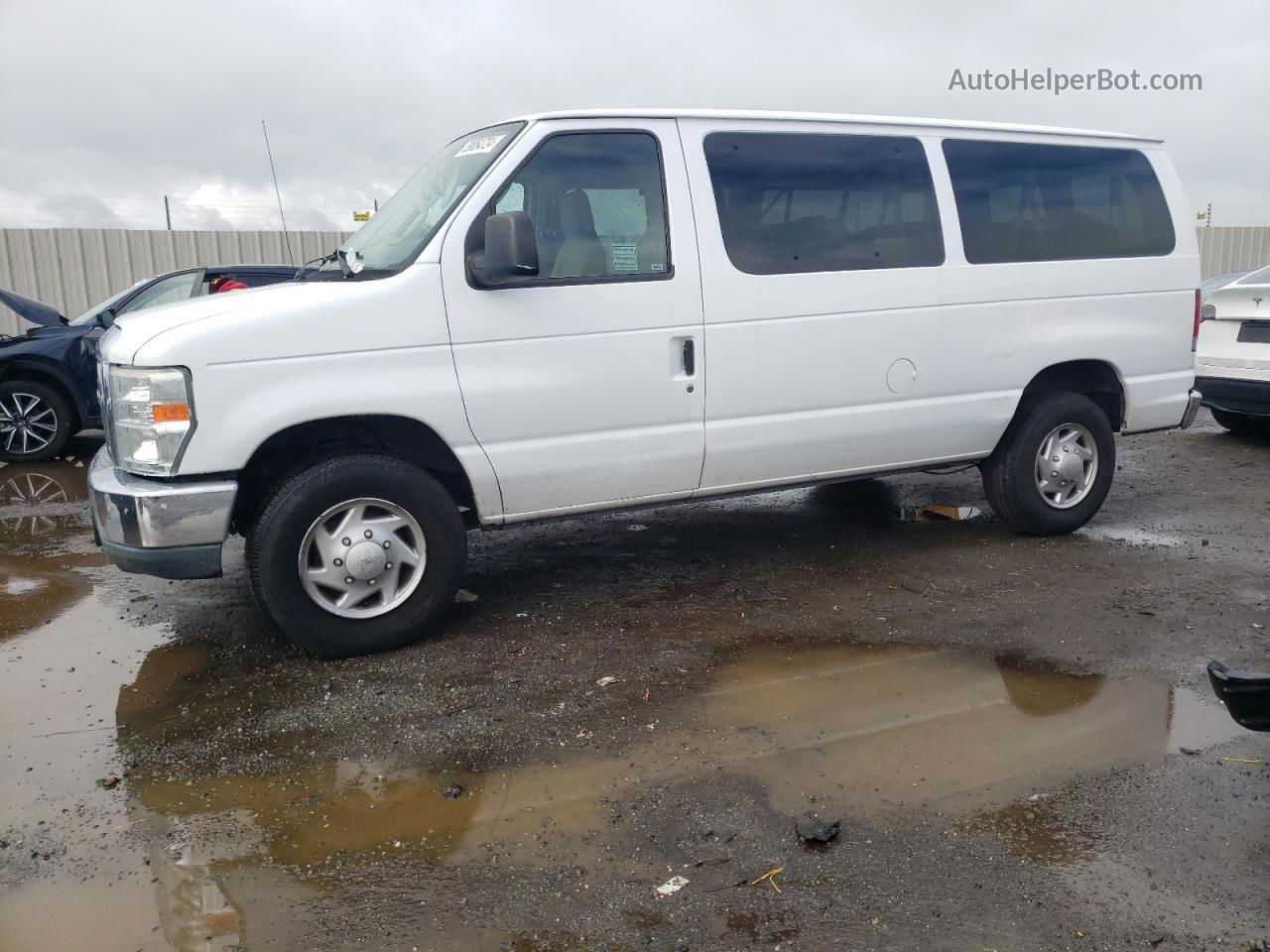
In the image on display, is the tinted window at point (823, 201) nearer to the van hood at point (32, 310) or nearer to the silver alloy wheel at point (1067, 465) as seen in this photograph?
the silver alloy wheel at point (1067, 465)

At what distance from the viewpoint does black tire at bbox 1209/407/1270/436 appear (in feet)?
30.8

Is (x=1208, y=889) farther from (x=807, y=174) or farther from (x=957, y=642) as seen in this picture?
(x=807, y=174)

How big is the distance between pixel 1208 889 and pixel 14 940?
3064mm

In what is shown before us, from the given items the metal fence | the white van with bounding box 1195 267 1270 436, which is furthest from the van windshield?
the metal fence

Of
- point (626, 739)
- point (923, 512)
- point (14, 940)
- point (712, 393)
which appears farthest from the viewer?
point (923, 512)

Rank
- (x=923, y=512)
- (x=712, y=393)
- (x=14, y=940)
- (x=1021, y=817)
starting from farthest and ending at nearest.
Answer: (x=923, y=512)
(x=712, y=393)
(x=1021, y=817)
(x=14, y=940)

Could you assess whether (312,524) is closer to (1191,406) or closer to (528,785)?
(528,785)

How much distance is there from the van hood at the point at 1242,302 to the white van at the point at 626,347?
109 inches

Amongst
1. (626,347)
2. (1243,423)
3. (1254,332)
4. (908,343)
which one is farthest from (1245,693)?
(1243,423)

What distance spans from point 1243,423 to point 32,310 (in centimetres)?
1081

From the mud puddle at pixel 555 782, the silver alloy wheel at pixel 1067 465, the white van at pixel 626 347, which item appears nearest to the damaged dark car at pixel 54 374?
the white van at pixel 626 347

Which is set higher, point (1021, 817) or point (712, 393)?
point (712, 393)

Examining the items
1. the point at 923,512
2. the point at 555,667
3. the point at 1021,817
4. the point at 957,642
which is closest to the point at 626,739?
the point at 555,667

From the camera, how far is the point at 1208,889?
2.69 meters
